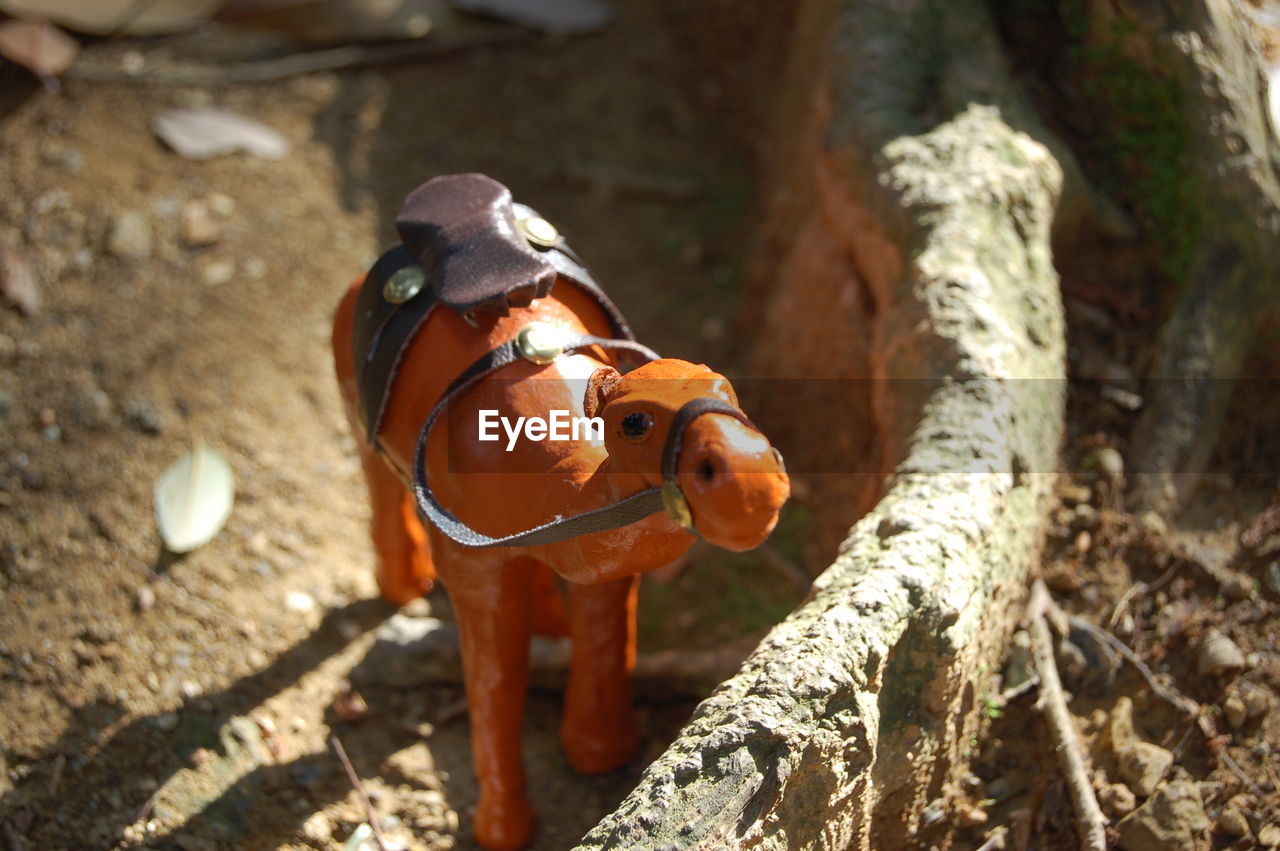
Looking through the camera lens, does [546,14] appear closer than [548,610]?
No

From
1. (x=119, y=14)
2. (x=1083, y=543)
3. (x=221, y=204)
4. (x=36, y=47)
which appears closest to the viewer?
(x=1083, y=543)

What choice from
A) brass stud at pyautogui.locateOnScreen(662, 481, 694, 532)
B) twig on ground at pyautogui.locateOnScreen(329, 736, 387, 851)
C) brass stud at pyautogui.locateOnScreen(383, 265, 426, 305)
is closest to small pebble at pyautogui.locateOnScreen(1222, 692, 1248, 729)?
brass stud at pyautogui.locateOnScreen(662, 481, 694, 532)

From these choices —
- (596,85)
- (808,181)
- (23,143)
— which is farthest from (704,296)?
(23,143)

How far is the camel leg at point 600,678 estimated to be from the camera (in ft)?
8.62

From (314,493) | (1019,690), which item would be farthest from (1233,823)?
(314,493)

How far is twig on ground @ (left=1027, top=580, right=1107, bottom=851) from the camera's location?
2.37 m

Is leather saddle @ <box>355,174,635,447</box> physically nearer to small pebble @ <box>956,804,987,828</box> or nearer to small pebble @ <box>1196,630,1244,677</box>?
small pebble @ <box>956,804,987,828</box>

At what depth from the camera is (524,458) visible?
219 cm

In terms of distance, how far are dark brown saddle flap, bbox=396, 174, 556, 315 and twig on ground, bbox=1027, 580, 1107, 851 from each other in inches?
59.1

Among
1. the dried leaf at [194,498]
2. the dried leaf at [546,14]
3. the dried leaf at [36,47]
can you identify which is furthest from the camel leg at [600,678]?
the dried leaf at [36,47]

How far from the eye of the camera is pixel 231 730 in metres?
2.92

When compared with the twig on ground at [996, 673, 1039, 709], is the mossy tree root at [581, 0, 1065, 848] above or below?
above

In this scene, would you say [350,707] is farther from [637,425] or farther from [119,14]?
[119,14]

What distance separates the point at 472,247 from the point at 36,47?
322 cm
